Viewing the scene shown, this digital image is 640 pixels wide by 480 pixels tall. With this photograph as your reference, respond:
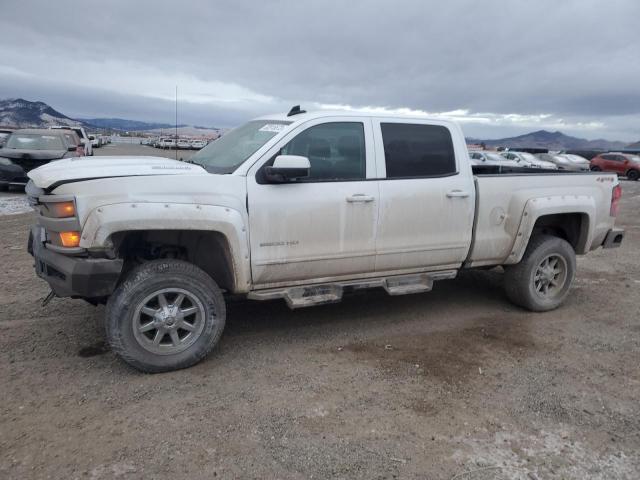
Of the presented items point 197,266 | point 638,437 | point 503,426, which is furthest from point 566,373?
point 197,266

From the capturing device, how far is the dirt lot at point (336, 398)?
2.79 metres

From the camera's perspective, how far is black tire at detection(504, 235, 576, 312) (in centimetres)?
525

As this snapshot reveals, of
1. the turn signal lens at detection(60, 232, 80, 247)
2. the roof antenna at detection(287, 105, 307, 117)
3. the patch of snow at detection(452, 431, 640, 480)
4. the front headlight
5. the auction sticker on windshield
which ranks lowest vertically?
the patch of snow at detection(452, 431, 640, 480)

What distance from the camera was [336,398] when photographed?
346cm

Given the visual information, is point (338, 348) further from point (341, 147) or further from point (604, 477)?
point (604, 477)

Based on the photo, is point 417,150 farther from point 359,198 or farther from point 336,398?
point 336,398

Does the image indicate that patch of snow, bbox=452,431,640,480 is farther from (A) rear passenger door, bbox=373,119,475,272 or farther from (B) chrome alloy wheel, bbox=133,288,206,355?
(B) chrome alloy wheel, bbox=133,288,206,355

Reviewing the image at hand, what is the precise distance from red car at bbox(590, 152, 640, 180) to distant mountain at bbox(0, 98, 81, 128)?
6212 centimetres

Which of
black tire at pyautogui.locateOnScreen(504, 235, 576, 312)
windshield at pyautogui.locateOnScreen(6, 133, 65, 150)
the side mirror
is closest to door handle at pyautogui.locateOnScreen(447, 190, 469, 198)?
→ black tire at pyautogui.locateOnScreen(504, 235, 576, 312)

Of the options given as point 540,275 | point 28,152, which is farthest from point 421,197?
point 28,152

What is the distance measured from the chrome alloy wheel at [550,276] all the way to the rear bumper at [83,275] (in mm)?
4084

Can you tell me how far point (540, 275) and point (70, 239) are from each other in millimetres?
4464

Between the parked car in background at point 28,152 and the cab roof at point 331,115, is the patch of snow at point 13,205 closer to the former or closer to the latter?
the parked car in background at point 28,152

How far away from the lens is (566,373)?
13.0 feet
